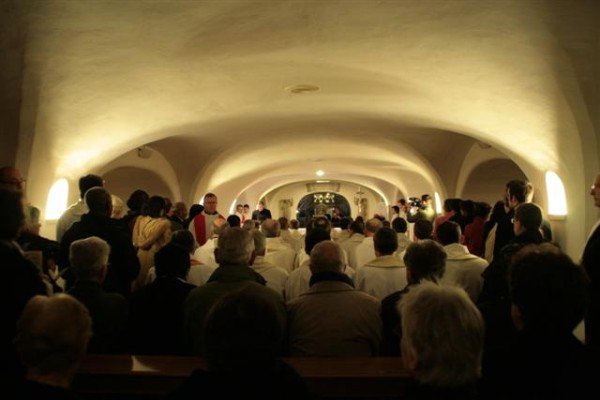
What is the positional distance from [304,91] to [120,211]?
3.08 meters

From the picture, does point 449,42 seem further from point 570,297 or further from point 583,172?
point 570,297

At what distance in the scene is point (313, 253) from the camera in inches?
141

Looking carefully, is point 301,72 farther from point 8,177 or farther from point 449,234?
point 8,177

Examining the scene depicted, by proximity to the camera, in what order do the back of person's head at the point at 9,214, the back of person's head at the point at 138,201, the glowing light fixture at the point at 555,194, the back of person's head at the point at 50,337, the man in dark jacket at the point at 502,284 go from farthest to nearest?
the glowing light fixture at the point at 555,194 → the back of person's head at the point at 138,201 → the man in dark jacket at the point at 502,284 → the back of person's head at the point at 9,214 → the back of person's head at the point at 50,337

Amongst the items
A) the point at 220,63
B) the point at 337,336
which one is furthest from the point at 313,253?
the point at 220,63

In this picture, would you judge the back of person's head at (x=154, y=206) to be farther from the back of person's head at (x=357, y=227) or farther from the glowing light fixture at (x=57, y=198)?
the back of person's head at (x=357, y=227)

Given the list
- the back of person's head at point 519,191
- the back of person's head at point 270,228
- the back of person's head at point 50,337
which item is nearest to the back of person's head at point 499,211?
the back of person's head at point 519,191

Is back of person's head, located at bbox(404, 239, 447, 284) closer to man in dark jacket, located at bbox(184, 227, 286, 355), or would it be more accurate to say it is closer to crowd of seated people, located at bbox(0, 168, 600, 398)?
crowd of seated people, located at bbox(0, 168, 600, 398)

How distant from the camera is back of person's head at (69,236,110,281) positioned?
3.14m

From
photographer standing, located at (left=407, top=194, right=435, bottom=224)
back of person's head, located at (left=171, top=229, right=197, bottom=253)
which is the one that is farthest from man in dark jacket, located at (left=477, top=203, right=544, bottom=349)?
photographer standing, located at (left=407, top=194, right=435, bottom=224)

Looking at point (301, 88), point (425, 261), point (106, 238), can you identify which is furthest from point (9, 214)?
point (301, 88)

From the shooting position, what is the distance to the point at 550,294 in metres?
1.88

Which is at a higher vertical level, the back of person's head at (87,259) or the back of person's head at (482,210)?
the back of person's head at (482,210)

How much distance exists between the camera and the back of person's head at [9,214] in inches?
90.3
